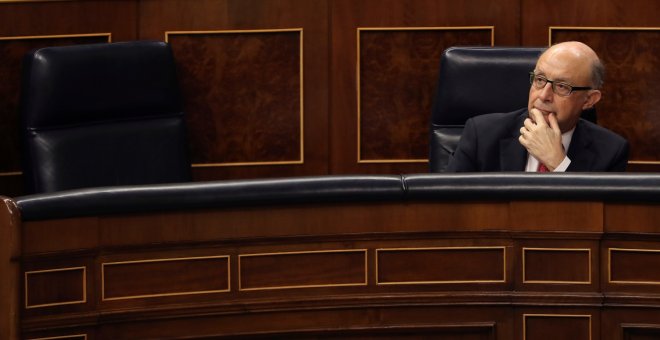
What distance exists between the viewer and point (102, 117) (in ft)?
10.4

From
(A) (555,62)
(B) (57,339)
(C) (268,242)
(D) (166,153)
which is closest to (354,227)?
(C) (268,242)

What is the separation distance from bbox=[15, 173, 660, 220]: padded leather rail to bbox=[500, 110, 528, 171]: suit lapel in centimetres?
50

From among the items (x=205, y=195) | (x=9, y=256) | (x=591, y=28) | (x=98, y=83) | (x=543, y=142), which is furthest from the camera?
(x=591, y=28)

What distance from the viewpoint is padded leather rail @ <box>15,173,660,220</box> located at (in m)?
2.14

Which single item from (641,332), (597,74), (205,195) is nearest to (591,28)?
(597,74)

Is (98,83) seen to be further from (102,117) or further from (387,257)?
(387,257)

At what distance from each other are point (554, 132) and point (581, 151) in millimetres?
96

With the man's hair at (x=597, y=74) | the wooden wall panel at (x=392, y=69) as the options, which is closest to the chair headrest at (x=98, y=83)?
the wooden wall panel at (x=392, y=69)

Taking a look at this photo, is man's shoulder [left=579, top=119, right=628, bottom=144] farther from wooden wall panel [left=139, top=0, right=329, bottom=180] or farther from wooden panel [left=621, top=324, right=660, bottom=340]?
wooden wall panel [left=139, top=0, right=329, bottom=180]

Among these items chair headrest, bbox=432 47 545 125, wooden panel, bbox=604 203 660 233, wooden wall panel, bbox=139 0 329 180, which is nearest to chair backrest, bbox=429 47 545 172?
chair headrest, bbox=432 47 545 125

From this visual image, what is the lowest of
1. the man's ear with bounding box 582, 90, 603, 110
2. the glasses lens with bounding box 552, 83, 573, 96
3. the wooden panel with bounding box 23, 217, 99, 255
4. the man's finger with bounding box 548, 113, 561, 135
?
the wooden panel with bounding box 23, 217, 99, 255

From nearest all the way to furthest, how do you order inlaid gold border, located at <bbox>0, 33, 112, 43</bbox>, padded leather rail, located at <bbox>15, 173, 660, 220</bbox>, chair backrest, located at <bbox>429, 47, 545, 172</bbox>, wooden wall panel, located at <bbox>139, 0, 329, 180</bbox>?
1. padded leather rail, located at <bbox>15, 173, 660, 220</bbox>
2. chair backrest, located at <bbox>429, 47, 545, 172</bbox>
3. inlaid gold border, located at <bbox>0, 33, 112, 43</bbox>
4. wooden wall panel, located at <bbox>139, 0, 329, 180</bbox>

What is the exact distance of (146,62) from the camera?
3.21 metres

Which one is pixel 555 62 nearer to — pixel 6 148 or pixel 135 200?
pixel 135 200
